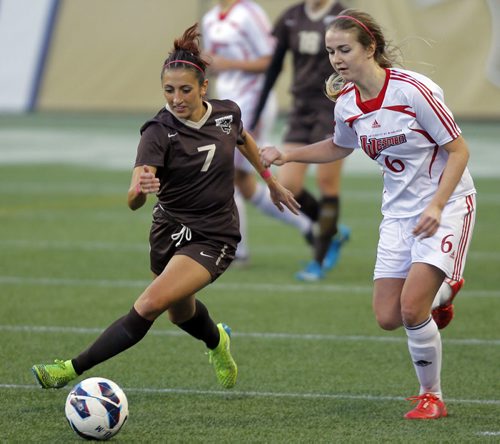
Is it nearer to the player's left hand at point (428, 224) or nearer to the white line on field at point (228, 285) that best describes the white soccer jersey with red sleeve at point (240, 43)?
the white line on field at point (228, 285)

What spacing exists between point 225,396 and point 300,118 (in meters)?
4.17

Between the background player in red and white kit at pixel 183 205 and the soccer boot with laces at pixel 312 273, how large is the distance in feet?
11.6

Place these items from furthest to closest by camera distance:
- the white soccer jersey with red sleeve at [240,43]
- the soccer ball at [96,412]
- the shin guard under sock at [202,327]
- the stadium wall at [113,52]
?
the stadium wall at [113,52]
the white soccer jersey with red sleeve at [240,43]
the shin guard under sock at [202,327]
the soccer ball at [96,412]

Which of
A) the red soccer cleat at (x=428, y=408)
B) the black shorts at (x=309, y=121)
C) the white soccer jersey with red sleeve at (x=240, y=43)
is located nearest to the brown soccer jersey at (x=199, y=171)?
the red soccer cleat at (x=428, y=408)

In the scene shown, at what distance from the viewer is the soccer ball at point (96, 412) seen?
4.79 metres

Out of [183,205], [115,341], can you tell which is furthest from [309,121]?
[115,341]

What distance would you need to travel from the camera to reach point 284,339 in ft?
23.4

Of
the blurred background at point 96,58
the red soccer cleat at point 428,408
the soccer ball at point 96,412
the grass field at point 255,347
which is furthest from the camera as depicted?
the blurred background at point 96,58

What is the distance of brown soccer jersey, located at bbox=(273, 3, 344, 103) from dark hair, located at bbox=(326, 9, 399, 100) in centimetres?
380

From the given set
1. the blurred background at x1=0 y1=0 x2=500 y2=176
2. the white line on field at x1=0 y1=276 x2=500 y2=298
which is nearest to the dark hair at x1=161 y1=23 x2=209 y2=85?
the white line on field at x1=0 y1=276 x2=500 y2=298

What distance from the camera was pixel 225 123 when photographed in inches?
225

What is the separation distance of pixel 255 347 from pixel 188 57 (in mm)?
2151

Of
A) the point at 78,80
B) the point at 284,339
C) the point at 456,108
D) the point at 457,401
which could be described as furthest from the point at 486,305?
the point at 78,80

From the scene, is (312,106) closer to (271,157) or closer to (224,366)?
(271,157)
